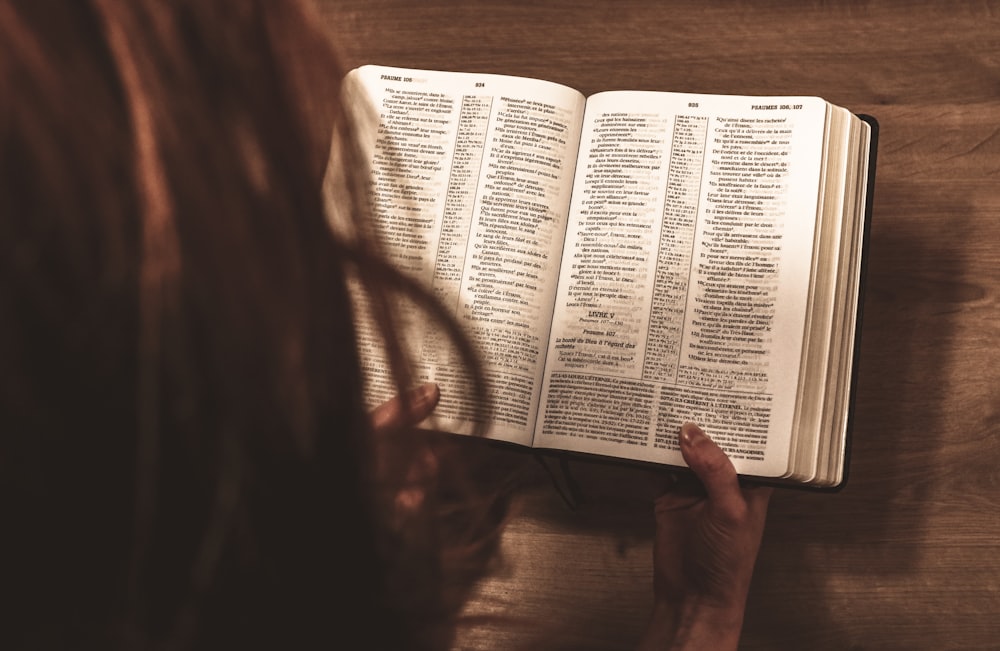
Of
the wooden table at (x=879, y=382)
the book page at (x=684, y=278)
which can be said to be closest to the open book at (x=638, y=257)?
the book page at (x=684, y=278)

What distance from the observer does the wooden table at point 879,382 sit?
68 centimetres

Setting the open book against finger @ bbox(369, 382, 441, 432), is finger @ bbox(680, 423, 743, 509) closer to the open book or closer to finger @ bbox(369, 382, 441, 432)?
the open book

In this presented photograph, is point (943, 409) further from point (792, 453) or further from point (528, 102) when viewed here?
point (528, 102)

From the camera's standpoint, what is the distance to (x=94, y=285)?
242 millimetres

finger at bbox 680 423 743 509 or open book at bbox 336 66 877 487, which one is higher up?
open book at bbox 336 66 877 487

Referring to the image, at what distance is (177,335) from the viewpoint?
250 millimetres

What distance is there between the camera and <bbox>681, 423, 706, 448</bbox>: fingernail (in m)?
0.57

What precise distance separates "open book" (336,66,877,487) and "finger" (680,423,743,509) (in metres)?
0.01

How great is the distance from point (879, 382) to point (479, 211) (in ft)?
1.29

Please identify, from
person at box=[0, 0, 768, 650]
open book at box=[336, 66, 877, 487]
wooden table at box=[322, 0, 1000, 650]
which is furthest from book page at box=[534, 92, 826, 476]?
person at box=[0, 0, 768, 650]

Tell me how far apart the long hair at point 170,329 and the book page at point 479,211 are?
28 cm

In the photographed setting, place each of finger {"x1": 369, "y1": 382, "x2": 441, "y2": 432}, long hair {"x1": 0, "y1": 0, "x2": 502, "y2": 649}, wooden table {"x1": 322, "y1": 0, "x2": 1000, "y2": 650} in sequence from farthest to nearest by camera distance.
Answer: wooden table {"x1": 322, "y1": 0, "x2": 1000, "y2": 650} → finger {"x1": 369, "y1": 382, "x2": 441, "y2": 432} → long hair {"x1": 0, "y1": 0, "x2": 502, "y2": 649}

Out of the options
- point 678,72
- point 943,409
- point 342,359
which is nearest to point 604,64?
point 678,72

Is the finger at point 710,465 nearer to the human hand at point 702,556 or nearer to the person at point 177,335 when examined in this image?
the human hand at point 702,556
